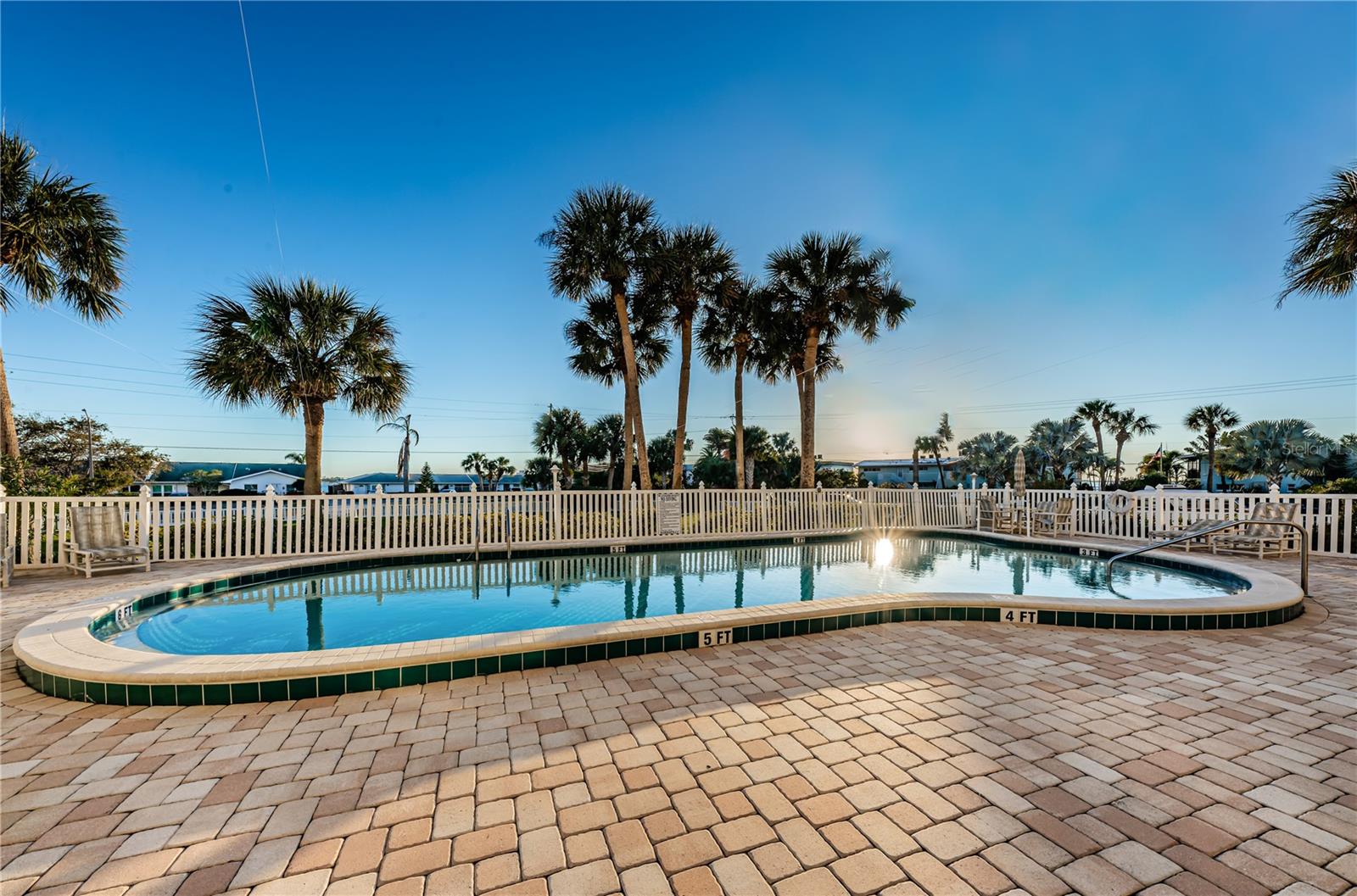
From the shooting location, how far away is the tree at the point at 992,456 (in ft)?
116

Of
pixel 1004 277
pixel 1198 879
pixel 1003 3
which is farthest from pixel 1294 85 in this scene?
pixel 1198 879

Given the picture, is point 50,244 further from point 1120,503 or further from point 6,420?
point 1120,503

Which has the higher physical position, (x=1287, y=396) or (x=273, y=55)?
(x=273, y=55)

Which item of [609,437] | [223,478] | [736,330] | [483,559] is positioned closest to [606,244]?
[736,330]

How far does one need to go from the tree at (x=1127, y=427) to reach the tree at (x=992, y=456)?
5.95 meters

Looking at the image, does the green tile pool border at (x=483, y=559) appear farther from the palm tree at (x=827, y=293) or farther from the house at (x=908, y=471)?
the house at (x=908, y=471)

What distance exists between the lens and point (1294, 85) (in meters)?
7.61

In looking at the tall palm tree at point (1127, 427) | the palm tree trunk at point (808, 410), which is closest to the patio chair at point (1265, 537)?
the palm tree trunk at point (808, 410)

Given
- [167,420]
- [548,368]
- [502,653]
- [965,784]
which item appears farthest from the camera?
[167,420]

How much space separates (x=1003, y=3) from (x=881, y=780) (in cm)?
993

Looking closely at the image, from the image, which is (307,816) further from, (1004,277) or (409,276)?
(1004,277)

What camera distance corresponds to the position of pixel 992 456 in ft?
121

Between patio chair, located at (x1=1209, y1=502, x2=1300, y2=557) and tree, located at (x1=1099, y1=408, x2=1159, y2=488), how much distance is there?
1320 inches

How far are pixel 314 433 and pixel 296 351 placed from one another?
1481mm
